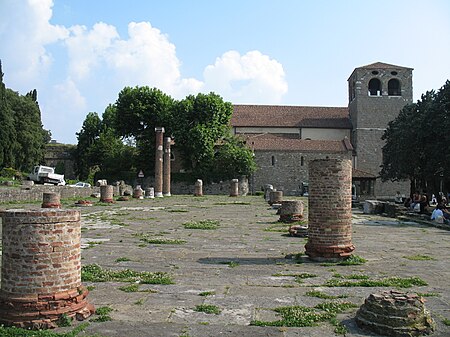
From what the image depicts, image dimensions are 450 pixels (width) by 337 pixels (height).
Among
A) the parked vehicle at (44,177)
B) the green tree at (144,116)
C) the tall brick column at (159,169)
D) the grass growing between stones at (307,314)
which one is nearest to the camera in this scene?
the grass growing between stones at (307,314)

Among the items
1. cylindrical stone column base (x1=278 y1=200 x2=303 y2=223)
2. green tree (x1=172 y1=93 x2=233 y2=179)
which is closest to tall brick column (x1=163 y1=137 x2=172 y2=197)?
green tree (x1=172 y1=93 x2=233 y2=179)

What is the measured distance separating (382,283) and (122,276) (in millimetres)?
3892

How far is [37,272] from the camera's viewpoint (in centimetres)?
491

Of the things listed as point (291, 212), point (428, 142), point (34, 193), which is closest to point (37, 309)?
point (291, 212)

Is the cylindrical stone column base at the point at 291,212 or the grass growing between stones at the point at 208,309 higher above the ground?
the cylindrical stone column base at the point at 291,212

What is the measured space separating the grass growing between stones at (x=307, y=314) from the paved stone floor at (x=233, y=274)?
0.10 m

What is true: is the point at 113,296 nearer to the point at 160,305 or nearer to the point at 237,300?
the point at 160,305

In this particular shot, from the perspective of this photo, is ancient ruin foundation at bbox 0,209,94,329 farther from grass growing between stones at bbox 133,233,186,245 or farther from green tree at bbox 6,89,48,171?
green tree at bbox 6,89,48,171

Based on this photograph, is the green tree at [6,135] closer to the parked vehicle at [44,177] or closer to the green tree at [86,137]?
the parked vehicle at [44,177]

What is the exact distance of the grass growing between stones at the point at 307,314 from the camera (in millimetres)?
4945

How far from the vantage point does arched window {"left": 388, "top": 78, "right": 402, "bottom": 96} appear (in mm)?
55875

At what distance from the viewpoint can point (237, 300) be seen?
5.88 metres

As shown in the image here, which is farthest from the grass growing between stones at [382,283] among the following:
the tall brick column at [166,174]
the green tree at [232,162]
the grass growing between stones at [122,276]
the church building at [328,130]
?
the church building at [328,130]

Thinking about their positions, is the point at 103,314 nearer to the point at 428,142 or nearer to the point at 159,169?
the point at 428,142
